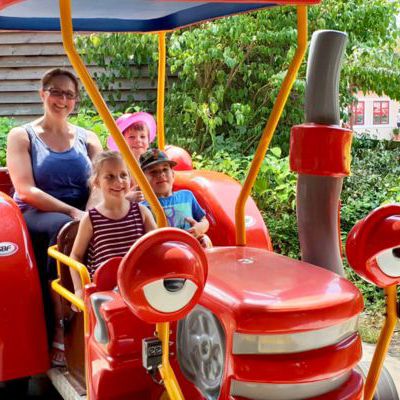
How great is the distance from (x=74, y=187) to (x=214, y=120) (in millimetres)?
3638

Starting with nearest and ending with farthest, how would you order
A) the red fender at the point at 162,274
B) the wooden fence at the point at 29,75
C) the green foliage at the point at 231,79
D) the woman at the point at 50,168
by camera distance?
the red fender at the point at 162,274
the woman at the point at 50,168
the green foliage at the point at 231,79
the wooden fence at the point at 29,75

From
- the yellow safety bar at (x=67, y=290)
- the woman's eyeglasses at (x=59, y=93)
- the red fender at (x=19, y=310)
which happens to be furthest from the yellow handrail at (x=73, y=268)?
the woman's eyeglasses at (x=59, y=93)

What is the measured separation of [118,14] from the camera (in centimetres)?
323

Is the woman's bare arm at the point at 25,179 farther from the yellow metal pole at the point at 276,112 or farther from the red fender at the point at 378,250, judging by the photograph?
the red fender at the point at 378,250

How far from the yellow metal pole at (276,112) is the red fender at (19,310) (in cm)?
98

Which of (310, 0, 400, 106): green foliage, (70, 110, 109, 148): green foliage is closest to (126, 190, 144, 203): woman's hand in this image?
(70, 110, 109, 148): green foliage

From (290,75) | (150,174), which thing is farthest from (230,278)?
(150,174)

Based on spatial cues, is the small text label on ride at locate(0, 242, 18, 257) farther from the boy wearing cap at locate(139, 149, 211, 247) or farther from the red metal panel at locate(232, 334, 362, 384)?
the red metal panel at locate(232, 334, 362, 384)

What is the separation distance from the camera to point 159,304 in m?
1.75

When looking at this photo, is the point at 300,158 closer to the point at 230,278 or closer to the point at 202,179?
the point at 230,278

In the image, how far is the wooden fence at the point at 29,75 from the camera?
8.06 meters

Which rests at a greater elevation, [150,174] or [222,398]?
[150,174]

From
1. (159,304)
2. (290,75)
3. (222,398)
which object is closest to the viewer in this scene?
(159,304)

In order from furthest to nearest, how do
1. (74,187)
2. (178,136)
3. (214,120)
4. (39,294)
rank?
(178,136)
(214,120)
(74,187)
(39,294)
